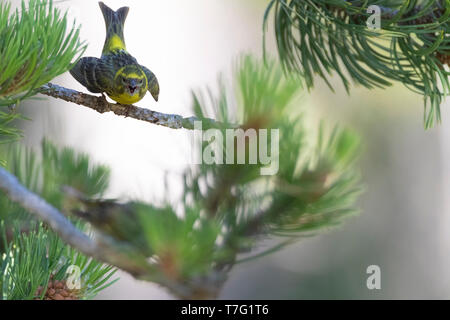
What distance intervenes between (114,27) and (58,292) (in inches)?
10.1

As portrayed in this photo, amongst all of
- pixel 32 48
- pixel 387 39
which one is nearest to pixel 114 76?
pixel 32 48

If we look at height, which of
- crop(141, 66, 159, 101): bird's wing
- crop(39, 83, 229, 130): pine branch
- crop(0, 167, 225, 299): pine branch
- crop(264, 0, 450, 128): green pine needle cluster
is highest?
crop(264, 0, 450, 128): green pine needle cluster

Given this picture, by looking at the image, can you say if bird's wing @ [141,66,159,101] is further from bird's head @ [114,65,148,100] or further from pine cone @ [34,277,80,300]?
pine cone @ [34,277,80,300]

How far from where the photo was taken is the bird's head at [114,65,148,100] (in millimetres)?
474

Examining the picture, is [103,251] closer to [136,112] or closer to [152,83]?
[136,112]

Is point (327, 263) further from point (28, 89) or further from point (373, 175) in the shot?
point (28, 89)

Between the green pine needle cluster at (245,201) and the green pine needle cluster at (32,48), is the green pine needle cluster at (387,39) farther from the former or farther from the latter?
the green pine needle cluster at (32,48)

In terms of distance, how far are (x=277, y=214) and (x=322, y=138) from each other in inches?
3.1

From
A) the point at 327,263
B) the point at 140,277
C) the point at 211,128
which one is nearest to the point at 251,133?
the point at 211,128

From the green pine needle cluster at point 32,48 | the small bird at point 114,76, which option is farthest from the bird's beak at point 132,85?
the green pine needle cluster at point 32,48

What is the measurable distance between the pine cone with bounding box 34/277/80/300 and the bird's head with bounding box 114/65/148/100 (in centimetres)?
16

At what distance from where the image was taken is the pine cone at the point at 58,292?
44 cm

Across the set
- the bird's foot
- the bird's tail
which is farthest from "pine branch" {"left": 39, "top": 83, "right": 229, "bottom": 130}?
the bird's tail

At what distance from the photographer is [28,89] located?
363 mm
